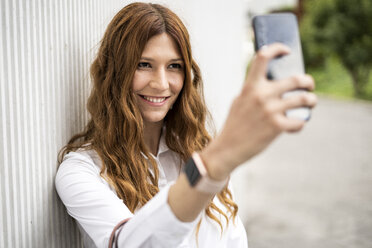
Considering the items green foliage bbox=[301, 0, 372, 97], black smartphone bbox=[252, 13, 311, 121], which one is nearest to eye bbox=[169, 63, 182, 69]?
black smartphone bbox=[252, 13, 311, 121]

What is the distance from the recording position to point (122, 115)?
5.72 ft

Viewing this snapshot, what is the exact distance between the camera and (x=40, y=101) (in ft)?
5.04

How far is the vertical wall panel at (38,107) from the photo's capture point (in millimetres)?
1358

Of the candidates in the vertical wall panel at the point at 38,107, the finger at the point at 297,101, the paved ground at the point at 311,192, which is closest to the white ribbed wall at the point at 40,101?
the vertical wall panel at the point at 38,107

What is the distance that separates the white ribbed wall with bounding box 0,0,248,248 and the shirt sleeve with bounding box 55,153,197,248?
0.12 meters

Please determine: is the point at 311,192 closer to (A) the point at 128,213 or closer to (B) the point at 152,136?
(B) the point at 152,136

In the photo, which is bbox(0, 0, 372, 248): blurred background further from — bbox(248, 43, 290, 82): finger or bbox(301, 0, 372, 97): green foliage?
bbox(301, 0, 372, 97): green foliage

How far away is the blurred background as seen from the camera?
1403 millimetres

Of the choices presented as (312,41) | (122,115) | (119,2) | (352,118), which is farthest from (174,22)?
(312,41)

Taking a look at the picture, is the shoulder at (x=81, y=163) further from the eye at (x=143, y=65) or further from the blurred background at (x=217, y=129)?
the eye at (x=143, y=65)

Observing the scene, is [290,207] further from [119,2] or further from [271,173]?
[119,2]

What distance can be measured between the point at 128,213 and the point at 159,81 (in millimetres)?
609

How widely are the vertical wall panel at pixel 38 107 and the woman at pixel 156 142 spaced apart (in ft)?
0.29

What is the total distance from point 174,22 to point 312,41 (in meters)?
17.7
